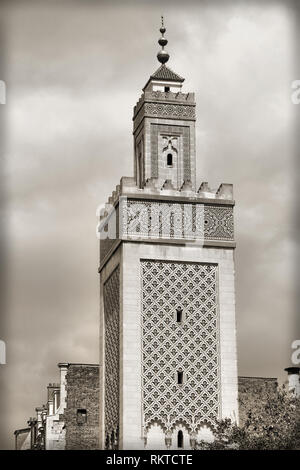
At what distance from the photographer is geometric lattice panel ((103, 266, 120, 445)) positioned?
106 ft

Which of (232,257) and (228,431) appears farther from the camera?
(232,257)

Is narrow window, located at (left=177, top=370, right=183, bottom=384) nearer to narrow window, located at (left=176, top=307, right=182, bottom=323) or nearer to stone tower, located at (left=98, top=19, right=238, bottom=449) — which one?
stone tower, located at (left=98, top=19, right=238, bottom=449)

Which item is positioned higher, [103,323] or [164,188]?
[164,188]

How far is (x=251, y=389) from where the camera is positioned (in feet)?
125

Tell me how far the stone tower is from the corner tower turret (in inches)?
1.0

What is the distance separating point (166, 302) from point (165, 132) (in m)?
4.74

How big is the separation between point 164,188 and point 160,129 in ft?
6.74

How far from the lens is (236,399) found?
1247 inches

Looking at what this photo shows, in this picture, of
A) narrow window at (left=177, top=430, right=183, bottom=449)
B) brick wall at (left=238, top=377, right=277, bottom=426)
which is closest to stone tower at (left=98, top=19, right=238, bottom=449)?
narrow window at (left=177, top=430, right=183, bottom=449)
